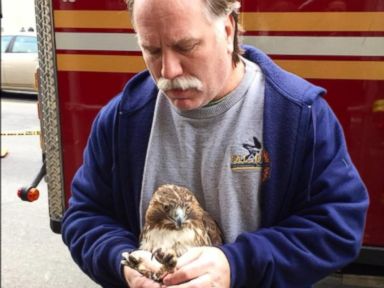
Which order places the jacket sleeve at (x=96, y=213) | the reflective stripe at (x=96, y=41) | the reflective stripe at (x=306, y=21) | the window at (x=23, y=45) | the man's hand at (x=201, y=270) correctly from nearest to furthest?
the man's hand at (x=201, y=270)
the jacket sleeve at (x=96, y=213)
the reflective stripe at (x=306, y=21)
the reflective stripe at (x=96, y=41)
the window at (x=23, y=45)

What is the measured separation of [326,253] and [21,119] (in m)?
9.37

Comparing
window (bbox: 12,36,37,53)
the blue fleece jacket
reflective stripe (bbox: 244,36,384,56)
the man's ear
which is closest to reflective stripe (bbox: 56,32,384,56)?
reflective stripe (bbox: 244,36,384,56)

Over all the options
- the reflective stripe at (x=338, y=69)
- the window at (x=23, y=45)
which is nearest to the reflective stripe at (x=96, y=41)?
the reflective stripe at (x=338, y=69)

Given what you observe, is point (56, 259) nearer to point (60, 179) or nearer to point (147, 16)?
point (60, 179)

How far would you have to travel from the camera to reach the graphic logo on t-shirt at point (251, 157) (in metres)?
1.34

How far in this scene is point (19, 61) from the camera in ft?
38.1

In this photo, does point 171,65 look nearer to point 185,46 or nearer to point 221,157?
point 185,46

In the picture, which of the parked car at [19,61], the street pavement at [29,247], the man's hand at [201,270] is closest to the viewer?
the man's hand at [201,270]

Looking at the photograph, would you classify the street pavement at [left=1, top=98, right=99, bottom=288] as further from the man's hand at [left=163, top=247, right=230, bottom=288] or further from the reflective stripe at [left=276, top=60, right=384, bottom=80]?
the man's hand at [left=163, top=247, right=230, bottom=288]

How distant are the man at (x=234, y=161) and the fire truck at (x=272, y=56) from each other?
1.25 meters

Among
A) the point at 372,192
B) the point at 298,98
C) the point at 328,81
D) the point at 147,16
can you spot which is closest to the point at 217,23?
the point at 147,16

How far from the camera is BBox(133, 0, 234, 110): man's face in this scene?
1198 mm

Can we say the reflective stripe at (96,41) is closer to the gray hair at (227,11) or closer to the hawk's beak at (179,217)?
the gray hair at (227,11)

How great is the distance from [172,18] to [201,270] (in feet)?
A: 1.84
